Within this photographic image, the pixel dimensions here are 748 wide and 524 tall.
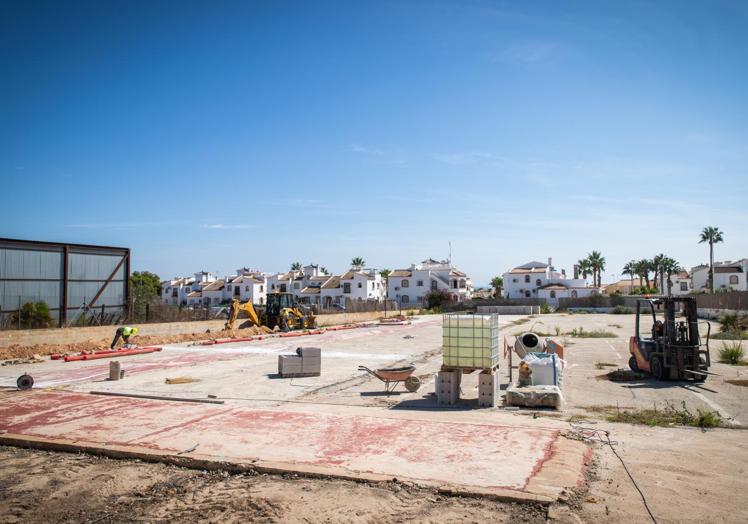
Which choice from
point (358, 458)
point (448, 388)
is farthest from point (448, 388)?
point (358, 458)

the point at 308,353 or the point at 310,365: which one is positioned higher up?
the point at 308,353

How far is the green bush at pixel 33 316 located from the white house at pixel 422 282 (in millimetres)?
64877

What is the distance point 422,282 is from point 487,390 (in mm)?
80032

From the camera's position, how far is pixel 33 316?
26516 millimetres

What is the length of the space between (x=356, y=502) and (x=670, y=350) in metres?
11.4

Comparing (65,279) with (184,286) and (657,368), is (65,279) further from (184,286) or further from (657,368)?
(184,286)

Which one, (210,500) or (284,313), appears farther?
(284,313)

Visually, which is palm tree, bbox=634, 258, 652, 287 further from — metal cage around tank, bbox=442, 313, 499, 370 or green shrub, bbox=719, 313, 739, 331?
metal cage around tank, bbox=442, 313, 499, 370

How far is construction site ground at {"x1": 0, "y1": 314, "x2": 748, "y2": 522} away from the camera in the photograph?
5852mm

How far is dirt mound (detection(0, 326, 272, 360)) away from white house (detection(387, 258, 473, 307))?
5777 cm

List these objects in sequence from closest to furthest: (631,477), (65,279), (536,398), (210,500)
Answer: (210,500), (631,477), (536,398), (65,279)

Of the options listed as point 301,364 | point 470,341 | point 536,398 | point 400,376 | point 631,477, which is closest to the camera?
point 631,477

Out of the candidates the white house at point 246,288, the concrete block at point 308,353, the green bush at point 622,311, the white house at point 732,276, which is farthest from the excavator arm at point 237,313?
the white house at point 732,276

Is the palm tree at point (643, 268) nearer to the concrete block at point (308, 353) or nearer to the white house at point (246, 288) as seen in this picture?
the white house at point (246, 288)
